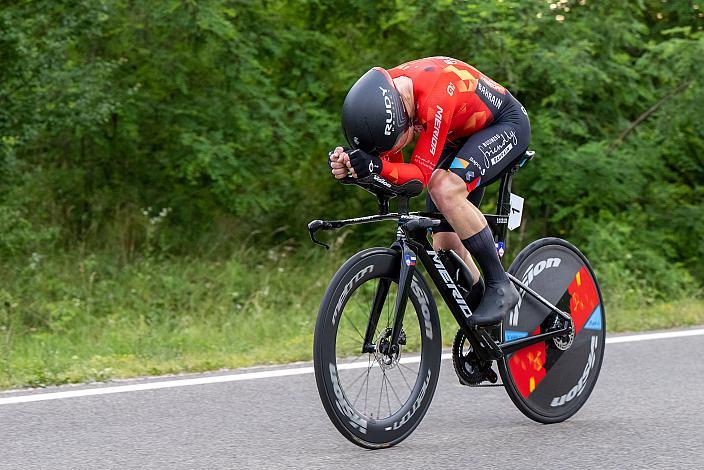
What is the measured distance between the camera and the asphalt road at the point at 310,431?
439cm

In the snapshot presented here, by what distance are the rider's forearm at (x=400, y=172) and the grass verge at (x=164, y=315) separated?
258 cm

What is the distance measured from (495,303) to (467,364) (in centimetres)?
33

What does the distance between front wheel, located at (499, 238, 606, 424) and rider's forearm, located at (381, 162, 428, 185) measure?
1073 millimetres

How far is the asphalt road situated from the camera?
4395 millimetres

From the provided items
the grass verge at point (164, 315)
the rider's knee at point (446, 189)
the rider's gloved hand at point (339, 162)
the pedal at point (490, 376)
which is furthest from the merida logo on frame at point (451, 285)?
the grass verge at point (164, 315)

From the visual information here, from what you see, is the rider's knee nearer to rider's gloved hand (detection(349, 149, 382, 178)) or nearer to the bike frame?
the bike frame

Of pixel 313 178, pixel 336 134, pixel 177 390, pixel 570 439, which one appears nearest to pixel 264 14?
pixel 336 134

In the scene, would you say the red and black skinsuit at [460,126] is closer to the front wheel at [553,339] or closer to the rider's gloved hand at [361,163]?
the rider's gloved hand at [361,163]

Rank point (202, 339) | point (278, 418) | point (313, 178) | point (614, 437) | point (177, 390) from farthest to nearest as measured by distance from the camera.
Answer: point (313, 178)
point (202, 339)
point (177, 390)
point (278, 418)
point (614, 437)

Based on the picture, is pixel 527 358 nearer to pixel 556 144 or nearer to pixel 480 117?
pixel 480 117

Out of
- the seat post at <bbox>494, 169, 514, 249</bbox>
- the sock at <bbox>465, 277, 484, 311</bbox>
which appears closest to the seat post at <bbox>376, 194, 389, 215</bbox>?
the sock at <bbox>465, 277, 484, 311</bbox>

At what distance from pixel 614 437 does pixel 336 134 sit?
722 cm

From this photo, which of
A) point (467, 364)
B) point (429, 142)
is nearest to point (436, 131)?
point (429, 142)

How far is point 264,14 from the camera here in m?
11.6
